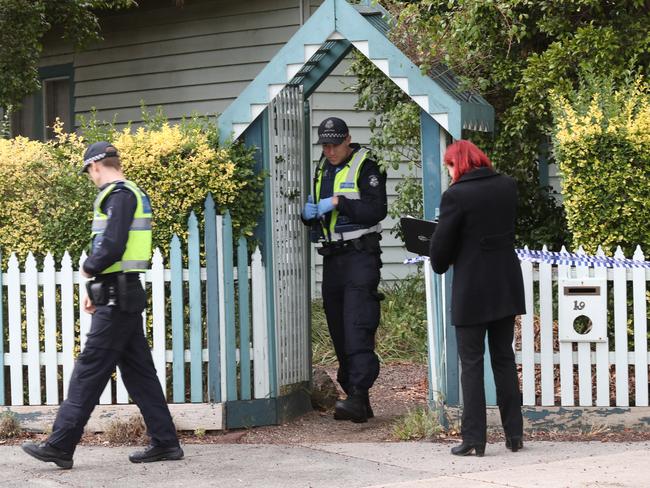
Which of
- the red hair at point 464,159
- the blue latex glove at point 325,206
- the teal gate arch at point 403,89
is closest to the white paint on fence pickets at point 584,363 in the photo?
the teal gate arch at point 403,89

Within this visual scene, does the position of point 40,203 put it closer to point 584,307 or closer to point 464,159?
point 464,159

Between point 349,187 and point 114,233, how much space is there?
2118 mm

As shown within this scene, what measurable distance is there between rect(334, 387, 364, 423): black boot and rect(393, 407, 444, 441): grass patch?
590mm

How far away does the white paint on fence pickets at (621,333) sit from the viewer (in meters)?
6.92

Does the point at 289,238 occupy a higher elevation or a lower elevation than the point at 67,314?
higher

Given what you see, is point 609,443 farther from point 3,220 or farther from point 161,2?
point 161,2

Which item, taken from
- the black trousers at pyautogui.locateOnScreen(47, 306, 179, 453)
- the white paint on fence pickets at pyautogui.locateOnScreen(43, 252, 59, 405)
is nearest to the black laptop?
the black trousers at pyautogui.locateOnScreen(47, 306, 179, 453)

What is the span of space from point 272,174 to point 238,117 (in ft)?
1.46

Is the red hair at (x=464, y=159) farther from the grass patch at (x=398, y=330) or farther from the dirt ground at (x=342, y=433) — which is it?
the grass patch at (x=398, y=330)

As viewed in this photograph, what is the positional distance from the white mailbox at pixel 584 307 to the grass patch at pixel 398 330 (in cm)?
333

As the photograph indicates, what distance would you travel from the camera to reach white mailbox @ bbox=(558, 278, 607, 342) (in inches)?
272

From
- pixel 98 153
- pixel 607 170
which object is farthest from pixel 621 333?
pixel 98 153

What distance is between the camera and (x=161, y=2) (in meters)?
14.4

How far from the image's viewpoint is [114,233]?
19.8 feet
